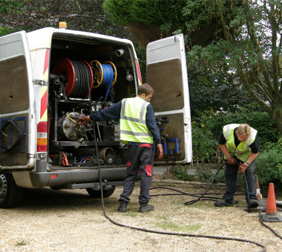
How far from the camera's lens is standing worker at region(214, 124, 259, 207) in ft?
19.0

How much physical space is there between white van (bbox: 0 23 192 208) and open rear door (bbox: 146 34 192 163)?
0.05 feet

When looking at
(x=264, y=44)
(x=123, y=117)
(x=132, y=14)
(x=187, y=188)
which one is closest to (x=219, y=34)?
(x=264, y=44)

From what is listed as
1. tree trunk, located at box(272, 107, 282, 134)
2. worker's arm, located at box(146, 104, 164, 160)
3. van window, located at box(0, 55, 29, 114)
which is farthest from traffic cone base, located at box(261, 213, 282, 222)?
tree trunk, located at box(272, 107, 282, 134)

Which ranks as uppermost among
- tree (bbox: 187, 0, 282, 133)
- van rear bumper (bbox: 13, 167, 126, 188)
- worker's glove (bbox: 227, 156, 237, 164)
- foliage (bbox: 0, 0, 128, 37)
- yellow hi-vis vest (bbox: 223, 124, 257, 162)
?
foliage (bbox: 0, 0, 128, 37)

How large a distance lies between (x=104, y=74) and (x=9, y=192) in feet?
7.60

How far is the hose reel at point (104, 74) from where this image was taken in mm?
6668

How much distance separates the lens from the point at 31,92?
536 cm

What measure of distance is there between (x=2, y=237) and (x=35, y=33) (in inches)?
110

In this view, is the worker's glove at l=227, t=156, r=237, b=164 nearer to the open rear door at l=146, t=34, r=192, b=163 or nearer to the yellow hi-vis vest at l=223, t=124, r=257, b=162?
the yellow hi-vis vest at l=223, t=124, r=257, b=162

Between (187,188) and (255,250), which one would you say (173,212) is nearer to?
(255,250)

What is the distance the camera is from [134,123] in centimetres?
575

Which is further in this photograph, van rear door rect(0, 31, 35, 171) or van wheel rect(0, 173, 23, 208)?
van wheel rect(0, 173, 23, 208)

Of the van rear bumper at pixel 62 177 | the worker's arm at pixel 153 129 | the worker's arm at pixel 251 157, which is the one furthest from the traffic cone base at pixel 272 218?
the van rear bumper at pixel 62 177

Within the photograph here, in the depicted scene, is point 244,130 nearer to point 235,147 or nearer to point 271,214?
point 235,147
